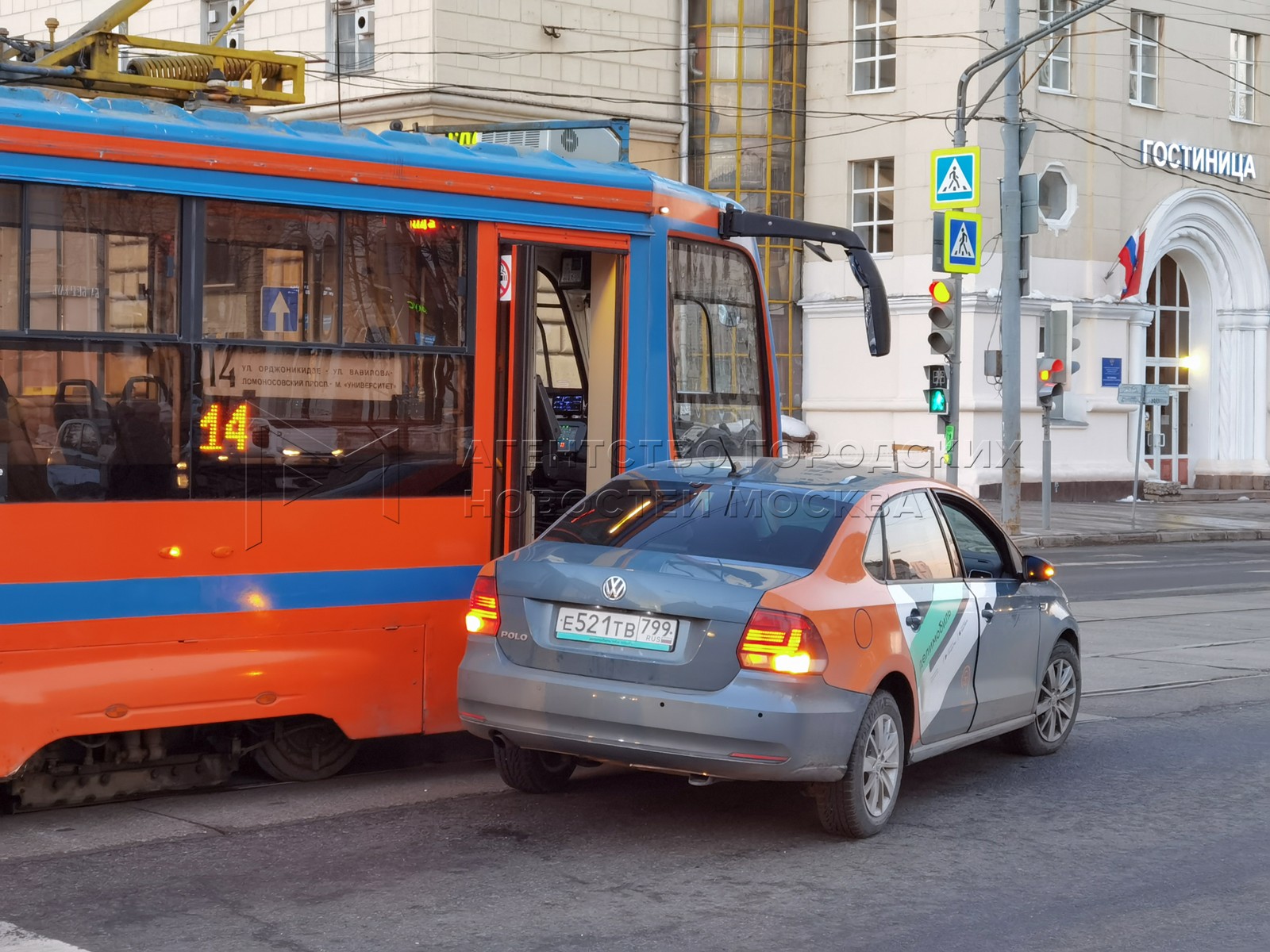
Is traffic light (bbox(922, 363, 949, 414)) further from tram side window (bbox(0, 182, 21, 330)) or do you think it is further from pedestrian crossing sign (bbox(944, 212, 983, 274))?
tram side window (bbox(0, 182, 21, 330))

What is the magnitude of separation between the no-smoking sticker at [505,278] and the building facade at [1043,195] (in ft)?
79.6

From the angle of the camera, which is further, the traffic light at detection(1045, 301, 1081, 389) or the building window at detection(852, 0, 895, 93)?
the building window at detection(852, 0, 895, 93)

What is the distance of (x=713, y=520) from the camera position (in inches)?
275

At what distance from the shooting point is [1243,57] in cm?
3925

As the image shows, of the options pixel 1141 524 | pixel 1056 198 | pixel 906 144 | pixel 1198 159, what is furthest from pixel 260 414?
pixel 1198 159

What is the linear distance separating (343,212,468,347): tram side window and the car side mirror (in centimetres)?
295

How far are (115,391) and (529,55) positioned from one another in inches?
941

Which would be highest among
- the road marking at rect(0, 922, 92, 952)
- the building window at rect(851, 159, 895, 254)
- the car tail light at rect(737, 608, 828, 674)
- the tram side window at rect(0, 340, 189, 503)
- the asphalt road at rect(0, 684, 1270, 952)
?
the building window at rect(851, 159, 895, 254)

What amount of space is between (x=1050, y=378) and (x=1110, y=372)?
5.88 meters

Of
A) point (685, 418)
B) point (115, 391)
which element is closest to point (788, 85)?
point (685, 418)

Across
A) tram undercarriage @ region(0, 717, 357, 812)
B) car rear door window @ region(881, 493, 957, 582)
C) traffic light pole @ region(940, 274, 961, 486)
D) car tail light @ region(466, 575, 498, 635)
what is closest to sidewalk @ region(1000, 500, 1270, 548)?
traffic light pole @ region(940, 274, 961, 486)

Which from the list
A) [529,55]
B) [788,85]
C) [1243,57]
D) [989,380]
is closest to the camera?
[529,55]

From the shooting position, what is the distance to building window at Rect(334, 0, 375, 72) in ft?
94.1

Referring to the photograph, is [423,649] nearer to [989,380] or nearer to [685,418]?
[685,418]
